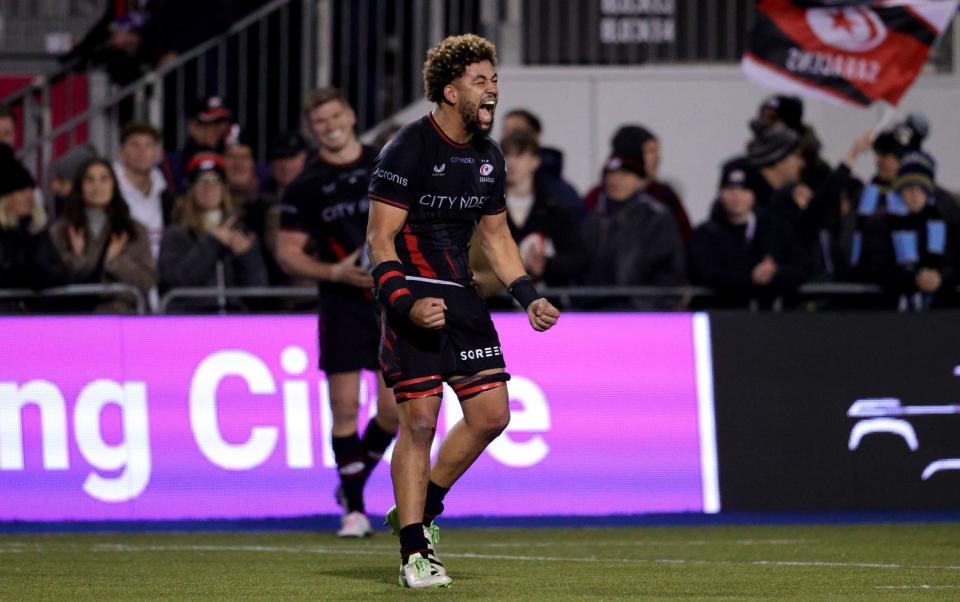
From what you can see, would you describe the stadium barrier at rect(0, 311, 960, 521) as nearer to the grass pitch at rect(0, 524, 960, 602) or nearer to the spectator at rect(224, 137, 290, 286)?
the grass pitch at rect(0, 524, 960, 602)

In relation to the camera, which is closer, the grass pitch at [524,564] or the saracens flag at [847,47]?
the grass pitch at [524,564]

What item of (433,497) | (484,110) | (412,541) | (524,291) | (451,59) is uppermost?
(451,59)

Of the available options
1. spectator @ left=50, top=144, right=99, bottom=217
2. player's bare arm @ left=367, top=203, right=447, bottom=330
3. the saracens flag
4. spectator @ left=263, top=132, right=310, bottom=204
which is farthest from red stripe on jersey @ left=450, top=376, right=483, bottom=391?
the saracens flag

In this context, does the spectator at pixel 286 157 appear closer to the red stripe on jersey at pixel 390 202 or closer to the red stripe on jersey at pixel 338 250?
the red stripe on jersey at pixel 338 250

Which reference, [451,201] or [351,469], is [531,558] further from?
[451,201]

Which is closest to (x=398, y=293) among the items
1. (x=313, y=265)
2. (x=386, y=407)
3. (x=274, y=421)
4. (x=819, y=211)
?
(x=386, y=407)

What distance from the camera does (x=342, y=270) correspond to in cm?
1103

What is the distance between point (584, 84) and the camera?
1714 cm

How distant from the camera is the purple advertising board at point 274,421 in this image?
1242cm

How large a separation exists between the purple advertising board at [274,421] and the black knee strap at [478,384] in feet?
13.6

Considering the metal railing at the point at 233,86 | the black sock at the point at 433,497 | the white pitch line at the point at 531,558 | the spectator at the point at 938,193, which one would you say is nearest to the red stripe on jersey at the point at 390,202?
the black sock at the point at 433,497

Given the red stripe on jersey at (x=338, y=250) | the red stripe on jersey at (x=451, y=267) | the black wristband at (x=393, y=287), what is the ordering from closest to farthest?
the black wristband at (x=393, y=287)
the red stripe on jersey at (x=451, y=267)
the red stripe on jersey at (x=338, y=250)

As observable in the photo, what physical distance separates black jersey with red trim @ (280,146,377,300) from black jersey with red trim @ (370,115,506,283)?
2.67m

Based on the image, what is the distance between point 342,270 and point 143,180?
→ 3932 millimetres
